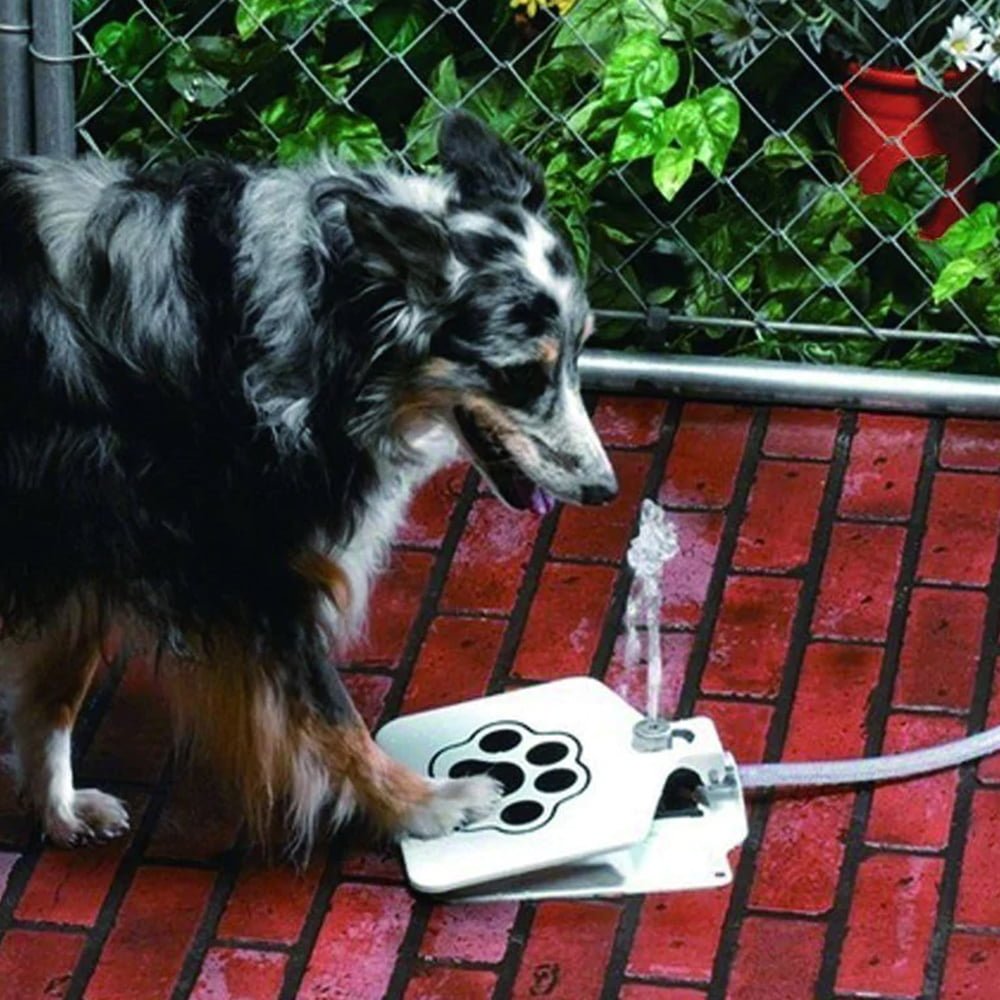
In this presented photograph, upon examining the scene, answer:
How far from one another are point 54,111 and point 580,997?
191cm

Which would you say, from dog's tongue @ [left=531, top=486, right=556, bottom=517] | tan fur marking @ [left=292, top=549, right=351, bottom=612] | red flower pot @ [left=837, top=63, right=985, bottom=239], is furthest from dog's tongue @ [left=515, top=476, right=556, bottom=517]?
red flower pot @ [left=837, top=63, right=985, bottom=239]

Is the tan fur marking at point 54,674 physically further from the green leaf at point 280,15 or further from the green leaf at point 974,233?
the green leaf at point 974,233

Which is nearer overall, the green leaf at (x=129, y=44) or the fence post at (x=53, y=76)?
the fence post at (x=53, y=76)

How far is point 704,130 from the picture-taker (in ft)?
15.3

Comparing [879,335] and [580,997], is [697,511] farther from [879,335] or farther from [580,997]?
[580,997]

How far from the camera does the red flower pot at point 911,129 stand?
4.73 m

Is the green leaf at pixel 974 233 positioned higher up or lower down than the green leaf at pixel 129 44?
lower down

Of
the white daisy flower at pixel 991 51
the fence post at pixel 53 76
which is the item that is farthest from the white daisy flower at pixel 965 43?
the fence post at pixel 53 76

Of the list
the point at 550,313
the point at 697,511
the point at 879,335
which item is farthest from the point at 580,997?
the point at 879,335

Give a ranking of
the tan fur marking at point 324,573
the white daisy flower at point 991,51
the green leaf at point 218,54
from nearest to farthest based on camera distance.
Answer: the tan fur marking at point 324,573, the white daisy flower at point 991,51, the green leaf at point 218,54

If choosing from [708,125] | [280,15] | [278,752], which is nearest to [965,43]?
[708,125]

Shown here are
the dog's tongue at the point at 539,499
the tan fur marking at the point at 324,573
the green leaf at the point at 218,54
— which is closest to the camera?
the tan fur marking at the point at 324,573

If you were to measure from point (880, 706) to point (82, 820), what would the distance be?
3.76 ft

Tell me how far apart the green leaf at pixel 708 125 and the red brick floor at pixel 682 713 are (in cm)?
42
